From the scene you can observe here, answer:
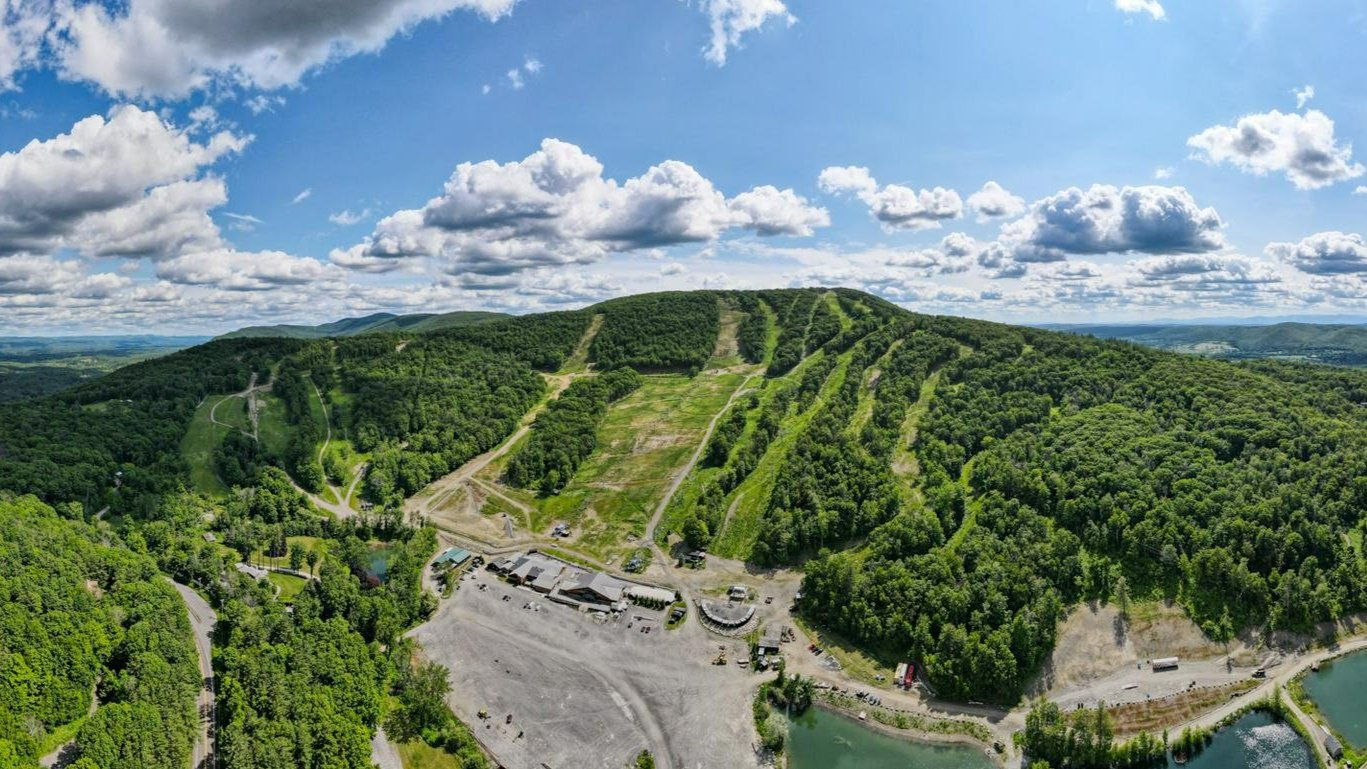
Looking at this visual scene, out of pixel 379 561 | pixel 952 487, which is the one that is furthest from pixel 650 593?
pixel 952 487

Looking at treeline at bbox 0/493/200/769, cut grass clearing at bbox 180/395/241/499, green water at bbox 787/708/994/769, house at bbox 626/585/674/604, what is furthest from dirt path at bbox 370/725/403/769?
cut grass clearing at bbox 180/395/241/499

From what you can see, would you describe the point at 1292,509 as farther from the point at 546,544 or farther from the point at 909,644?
the point at 546,544

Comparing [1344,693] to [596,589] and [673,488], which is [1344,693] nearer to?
[596,589]

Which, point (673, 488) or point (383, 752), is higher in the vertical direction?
point (673, 488)

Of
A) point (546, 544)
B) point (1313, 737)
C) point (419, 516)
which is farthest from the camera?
point (419, 516)

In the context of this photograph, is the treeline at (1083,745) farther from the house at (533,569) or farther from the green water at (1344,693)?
the house at (533,569)

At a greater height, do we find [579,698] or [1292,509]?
[1292,509]

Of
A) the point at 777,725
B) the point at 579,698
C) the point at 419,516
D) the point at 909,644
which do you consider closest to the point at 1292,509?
the point at 909,644
